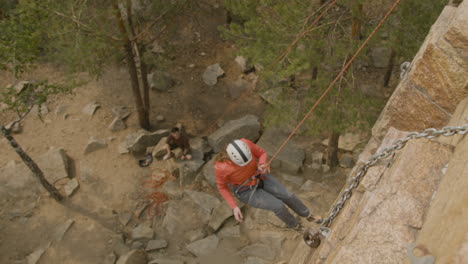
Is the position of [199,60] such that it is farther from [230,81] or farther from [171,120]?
[171,120]

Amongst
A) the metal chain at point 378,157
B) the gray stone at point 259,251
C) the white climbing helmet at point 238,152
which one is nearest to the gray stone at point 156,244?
the gray stone at point 259,251

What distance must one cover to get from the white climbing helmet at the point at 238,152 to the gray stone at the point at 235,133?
5.14 m

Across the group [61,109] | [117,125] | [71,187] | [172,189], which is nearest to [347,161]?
[172,189]

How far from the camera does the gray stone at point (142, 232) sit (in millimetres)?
7645

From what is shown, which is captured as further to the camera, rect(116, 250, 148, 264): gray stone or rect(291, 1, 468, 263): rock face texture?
rect(116, 250, 148, 264): gray stone

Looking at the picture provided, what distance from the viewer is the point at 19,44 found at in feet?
20.9

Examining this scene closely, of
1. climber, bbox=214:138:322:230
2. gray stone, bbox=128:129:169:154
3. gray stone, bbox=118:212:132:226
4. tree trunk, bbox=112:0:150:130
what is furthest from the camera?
gray stone, bbox=128:129:169:154

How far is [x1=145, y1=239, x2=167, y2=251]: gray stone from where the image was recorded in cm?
738

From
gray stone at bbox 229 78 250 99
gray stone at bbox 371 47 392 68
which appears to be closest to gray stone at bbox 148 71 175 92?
gray stone at bbox 229 78 250 99

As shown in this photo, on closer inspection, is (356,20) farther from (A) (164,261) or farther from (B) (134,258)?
(B) (134,258)

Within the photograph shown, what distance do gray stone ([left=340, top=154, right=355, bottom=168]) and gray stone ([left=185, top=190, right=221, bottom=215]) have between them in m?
3.37

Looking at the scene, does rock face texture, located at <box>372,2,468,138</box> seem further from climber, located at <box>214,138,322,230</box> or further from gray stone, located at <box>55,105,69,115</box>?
gray stone, located at <box>55,105,69,115</box>

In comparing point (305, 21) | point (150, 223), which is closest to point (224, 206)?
point (150, 223)

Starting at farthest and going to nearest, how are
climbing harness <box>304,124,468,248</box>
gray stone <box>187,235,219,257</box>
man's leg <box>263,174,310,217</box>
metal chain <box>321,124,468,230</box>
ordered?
gray stone <box>187,235,219,257</box> < man's leg <box>263,174,310,217</box> < climbing harness <box>304,124,468,248</box> < metal chain <box>321,124,468,230</box>
